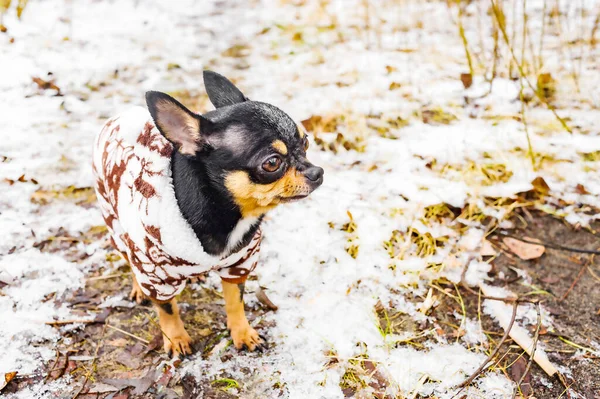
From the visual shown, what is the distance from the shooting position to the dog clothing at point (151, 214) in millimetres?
1794

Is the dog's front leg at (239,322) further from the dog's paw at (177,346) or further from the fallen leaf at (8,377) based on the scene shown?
the fallen leaf at (8,377)

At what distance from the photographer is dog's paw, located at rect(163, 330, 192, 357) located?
2.19 m

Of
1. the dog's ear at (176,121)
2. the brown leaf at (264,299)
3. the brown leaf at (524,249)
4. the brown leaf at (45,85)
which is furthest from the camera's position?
the brown leaf at (45,85)

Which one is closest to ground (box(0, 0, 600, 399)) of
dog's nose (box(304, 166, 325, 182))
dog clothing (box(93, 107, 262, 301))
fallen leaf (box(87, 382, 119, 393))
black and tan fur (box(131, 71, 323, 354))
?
fallen leaf (box(87, 382, 119, 393))

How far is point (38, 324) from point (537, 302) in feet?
7.82

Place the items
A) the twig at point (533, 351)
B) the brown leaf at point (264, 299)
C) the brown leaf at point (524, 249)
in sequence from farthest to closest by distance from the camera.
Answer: the brown leaf at point (524, 249)
the brown leaf at point (264, 299)
the twig at point (533, 351)

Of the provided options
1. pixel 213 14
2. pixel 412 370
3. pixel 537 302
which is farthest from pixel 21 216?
pixel 213 14

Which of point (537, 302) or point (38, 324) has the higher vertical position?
point (38, 324)

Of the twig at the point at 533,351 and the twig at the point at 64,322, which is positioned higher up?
the twig at the point at 64,322

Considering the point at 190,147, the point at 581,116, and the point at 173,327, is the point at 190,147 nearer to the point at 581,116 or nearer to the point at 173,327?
the point at 173,327

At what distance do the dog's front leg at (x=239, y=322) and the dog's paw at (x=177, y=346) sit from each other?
0.21 metres

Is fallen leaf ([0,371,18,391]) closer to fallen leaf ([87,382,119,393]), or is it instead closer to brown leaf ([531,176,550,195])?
fallen leaf ([87,382,119,393])

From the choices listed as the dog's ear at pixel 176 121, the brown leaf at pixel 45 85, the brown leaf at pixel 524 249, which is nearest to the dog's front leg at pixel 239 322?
the dog's ear at pixel 176 121

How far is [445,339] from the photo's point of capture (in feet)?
7.33
